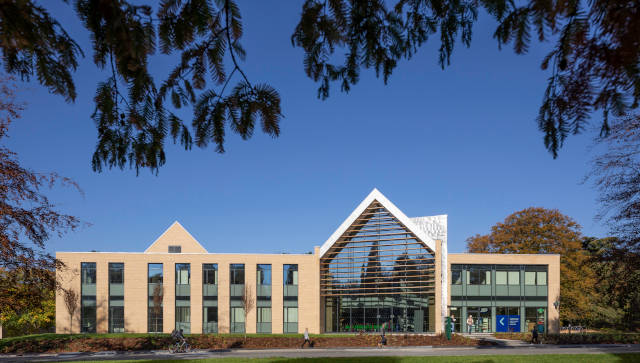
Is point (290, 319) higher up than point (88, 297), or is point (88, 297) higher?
point (88, 297)

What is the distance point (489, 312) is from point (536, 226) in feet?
61.9

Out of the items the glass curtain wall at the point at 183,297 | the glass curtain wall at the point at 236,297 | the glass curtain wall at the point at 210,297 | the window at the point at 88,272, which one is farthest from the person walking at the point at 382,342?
the window at the point at 88,272

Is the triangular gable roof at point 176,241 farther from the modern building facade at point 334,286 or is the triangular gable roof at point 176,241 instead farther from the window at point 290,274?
the window at point 290,274

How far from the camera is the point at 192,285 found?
41.7 meters

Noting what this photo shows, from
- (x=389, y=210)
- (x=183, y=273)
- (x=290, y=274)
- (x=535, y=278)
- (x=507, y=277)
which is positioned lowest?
(x=535, y=278)

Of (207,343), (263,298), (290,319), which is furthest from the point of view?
(263,298)

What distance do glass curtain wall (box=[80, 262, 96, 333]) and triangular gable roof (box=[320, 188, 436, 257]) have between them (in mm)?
19363

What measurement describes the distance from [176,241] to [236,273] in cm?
1142

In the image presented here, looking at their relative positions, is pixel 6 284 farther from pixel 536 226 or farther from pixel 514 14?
pixel 536 226

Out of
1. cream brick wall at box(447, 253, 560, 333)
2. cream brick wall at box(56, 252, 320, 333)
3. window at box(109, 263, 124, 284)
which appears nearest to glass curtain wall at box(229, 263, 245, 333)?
cream brick wall at box(56, 252, 320, 333)

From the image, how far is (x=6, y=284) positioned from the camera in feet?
56.2

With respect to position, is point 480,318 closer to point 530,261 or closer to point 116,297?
point 530,261

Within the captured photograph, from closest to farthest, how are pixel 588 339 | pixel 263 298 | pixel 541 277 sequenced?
pixel 588 339 < pixel 263 298 < pixel 541 277

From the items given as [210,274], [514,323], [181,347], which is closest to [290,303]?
[210,274]
